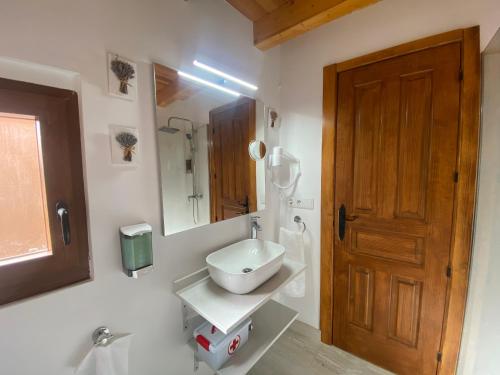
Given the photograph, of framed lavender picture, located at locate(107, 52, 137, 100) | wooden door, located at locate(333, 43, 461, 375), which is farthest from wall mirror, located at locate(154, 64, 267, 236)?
wooden door, located at locate(333, 43, 461, 375)

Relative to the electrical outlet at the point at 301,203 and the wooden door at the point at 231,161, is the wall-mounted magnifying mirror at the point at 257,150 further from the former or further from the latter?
the electrical outlet at the point at 301,203

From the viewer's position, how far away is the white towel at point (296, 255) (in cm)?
186

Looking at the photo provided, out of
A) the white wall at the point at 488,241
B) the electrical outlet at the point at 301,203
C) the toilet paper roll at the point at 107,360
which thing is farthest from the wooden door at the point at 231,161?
the white wall at the point at 488,241


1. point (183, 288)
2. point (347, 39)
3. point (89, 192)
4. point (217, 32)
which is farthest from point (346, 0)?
point (183, 288)

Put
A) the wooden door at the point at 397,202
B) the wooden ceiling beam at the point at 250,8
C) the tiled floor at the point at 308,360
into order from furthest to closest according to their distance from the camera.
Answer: the tiled floor at the point at 308,360 → the wooden ceiling beam at the point at 250,8 → the wooden door at the point at 397,202

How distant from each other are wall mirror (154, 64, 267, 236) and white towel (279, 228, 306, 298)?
0.39 m

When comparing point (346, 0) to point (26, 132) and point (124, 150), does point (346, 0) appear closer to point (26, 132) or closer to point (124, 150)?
point (124, 150)

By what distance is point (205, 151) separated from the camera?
1.40 m

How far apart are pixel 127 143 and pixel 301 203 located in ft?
4.70

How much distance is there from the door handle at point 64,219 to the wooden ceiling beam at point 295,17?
61.4 inches

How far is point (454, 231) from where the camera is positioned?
1310 millimetres

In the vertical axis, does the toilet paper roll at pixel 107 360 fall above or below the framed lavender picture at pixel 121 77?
below

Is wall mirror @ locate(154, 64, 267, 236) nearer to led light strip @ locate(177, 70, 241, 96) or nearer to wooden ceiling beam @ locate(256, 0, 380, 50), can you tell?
led light strip @ locate(177, 70, 241, 96)

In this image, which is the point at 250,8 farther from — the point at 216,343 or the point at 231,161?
the point at 216,343
